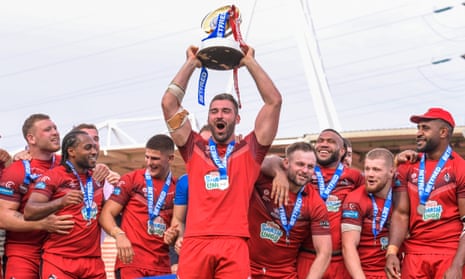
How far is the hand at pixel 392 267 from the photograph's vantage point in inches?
301

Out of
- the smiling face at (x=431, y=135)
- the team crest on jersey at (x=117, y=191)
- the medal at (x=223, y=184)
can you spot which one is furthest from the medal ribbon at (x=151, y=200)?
the smiling face at (x=431, y=135)

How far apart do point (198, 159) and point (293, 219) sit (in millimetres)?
1494

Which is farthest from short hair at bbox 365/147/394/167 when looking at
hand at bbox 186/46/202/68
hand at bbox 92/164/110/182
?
hand at bbox 92/164/110/182

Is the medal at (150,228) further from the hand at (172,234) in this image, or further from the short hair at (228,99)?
the short hair at (228,99)

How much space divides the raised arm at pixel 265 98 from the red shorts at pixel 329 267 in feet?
6.11

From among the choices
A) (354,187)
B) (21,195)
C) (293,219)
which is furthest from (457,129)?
(21,195)

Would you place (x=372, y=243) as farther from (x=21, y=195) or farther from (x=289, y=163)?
(x=21, y=195)

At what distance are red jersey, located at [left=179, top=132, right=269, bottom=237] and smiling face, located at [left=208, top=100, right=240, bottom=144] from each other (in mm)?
109

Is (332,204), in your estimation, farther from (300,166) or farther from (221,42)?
(221,42)

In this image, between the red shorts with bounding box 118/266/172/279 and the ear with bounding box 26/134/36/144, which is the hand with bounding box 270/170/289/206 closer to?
the red shorts with bounding box 118/266/172/279

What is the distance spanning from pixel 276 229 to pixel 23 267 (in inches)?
107

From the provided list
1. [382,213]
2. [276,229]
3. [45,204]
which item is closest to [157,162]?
[45,204]

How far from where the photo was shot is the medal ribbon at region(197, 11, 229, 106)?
6574 mm

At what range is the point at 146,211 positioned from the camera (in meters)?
8.54
